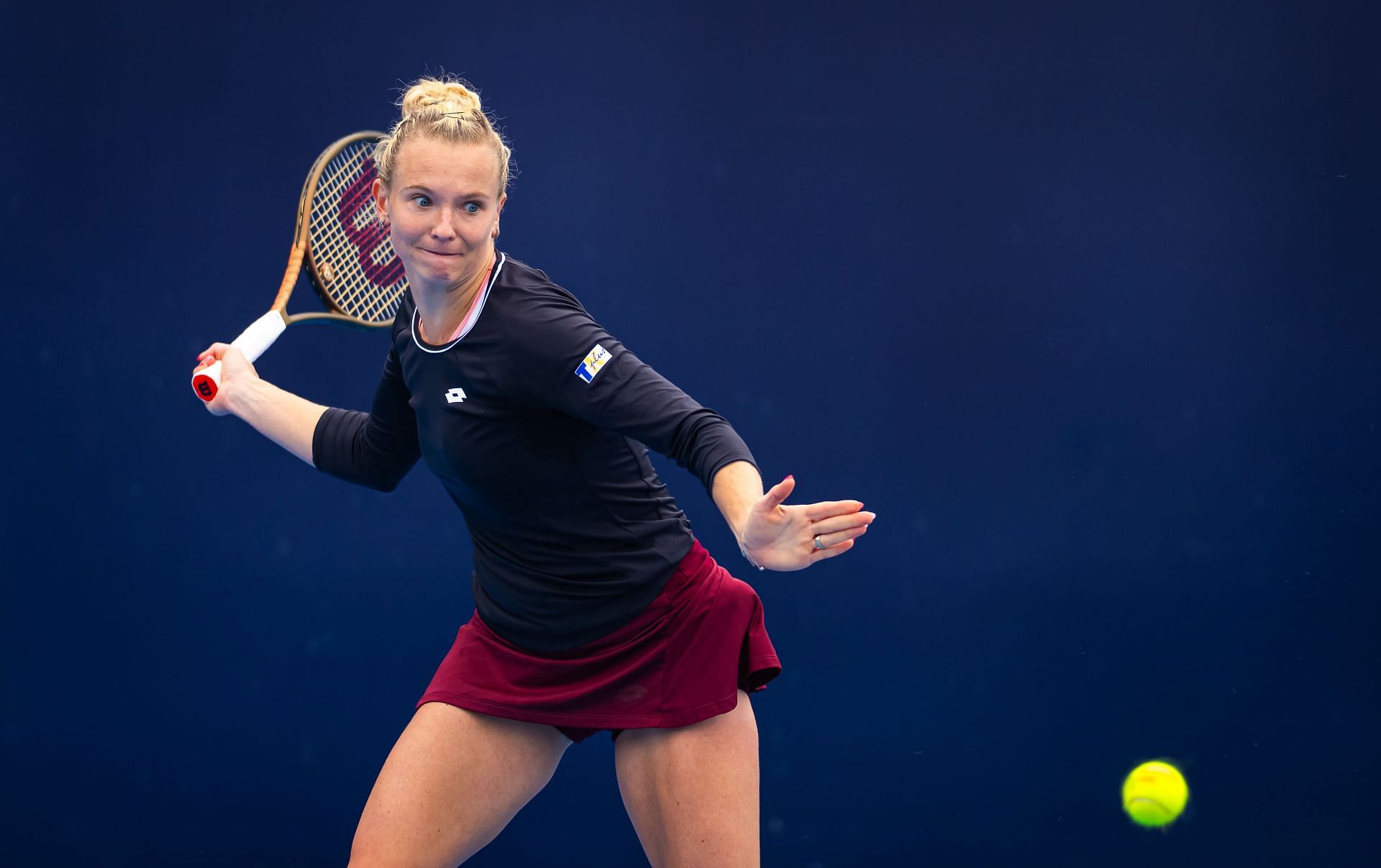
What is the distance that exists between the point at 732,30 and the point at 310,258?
4.37 ft

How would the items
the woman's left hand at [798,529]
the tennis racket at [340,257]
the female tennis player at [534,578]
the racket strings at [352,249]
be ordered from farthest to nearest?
the racket strings at [352,249]
the tennis racket at [340,257]
the female tennis player at [534,578]
the woman's left hand at [798,529]

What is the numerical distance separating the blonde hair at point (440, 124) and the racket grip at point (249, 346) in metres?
0.54

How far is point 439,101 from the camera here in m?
1.93

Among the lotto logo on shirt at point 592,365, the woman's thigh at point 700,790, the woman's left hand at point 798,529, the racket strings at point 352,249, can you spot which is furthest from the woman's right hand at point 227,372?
the woman's left hand at point 798,529

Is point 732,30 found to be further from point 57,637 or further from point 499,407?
point 57,637

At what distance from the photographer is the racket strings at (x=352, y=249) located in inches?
102

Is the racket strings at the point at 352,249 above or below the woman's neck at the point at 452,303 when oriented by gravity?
above

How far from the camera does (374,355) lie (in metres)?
3.30

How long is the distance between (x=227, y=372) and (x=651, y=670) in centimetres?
97

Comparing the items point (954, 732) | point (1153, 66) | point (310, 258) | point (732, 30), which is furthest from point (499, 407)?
point (1153, 66)

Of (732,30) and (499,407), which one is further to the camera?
(732,30)

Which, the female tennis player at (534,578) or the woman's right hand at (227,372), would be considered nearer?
the female tennis player at (534,578)

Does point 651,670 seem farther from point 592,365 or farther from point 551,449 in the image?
point 592,365

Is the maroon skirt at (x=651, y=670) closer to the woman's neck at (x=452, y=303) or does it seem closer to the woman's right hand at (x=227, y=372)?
the woman's neck at (x=452, y=303)
